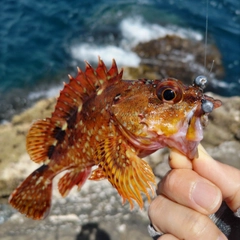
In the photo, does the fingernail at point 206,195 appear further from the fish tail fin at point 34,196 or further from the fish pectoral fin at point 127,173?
the fish tail fin at point 34,196

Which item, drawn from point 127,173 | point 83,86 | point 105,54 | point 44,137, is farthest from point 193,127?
point 105,54

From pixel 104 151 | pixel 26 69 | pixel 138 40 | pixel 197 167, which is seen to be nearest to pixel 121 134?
pixel 104 151

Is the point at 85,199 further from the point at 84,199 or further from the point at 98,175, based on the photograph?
the point at 98,175

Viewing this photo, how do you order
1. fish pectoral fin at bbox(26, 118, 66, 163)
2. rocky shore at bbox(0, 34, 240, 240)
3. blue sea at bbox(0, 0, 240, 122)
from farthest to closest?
blue sea at bbox(0, 0, 240, 122) → rocky shore at bbox(0, 34, 240, 240) → fish pectoral fin at bbox(26, 118, 66, 163)

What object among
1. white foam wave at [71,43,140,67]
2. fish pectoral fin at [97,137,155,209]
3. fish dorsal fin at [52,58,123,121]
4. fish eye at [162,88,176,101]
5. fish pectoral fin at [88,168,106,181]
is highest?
fish eye at [162,88,176,101]

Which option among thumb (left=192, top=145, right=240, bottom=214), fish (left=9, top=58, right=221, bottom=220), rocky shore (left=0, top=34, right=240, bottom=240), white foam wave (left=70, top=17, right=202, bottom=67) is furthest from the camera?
white foam wave (left=70, top=17, right=202, bottom=67)

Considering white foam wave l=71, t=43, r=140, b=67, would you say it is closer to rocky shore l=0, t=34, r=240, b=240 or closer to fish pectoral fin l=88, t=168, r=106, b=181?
rocky shore l=0, t=34, r=240, b=240

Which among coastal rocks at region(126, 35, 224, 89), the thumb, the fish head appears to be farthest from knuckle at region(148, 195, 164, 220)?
coastal rocks at region(126, 35, 224, 89)
